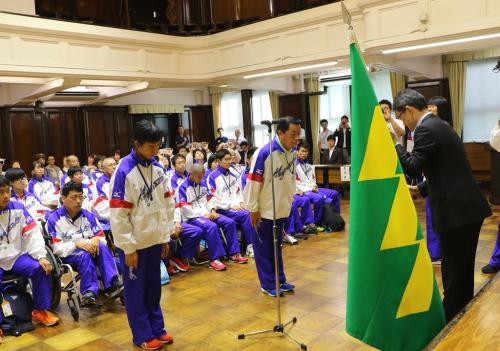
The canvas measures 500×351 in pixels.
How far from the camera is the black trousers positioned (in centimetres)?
250

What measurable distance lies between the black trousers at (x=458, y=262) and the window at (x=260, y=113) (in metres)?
10.8

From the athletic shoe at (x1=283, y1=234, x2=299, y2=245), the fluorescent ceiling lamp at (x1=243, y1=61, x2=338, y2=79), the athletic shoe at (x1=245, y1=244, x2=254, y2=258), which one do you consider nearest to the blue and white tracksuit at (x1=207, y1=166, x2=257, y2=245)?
the athletic shoe at (x1=245, y1=244, x2=254, y2=258)

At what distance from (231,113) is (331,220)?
327 inches

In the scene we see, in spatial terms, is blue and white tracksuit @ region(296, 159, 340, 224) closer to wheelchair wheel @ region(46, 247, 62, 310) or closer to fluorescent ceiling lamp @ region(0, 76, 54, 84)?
wheelchair wheel @ region(46, 247, 62, 310)

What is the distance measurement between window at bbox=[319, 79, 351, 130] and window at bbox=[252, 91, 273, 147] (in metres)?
1.70

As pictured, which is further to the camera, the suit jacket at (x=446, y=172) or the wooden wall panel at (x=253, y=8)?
the wooden wall panel at (x=253, y=8)

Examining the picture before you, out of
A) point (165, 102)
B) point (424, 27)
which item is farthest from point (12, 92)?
point (424, 27)

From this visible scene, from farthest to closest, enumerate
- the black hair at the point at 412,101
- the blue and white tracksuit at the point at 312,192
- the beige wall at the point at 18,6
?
the beige wall at the point at 18,6
the blue and white tracksuit at the point at 312,192
the black hair at the point at 412,101

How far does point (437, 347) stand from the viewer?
1.70 m

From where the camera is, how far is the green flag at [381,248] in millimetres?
1896

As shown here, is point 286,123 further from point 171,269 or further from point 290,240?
point 290,240

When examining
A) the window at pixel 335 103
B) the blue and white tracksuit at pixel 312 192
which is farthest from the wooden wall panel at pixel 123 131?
the blue and white tracksuit at pixel 312 192

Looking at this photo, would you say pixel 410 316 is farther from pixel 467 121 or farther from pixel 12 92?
pixel 12 92

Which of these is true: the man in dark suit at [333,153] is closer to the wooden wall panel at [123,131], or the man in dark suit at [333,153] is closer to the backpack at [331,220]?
the backpack at [331,220]
